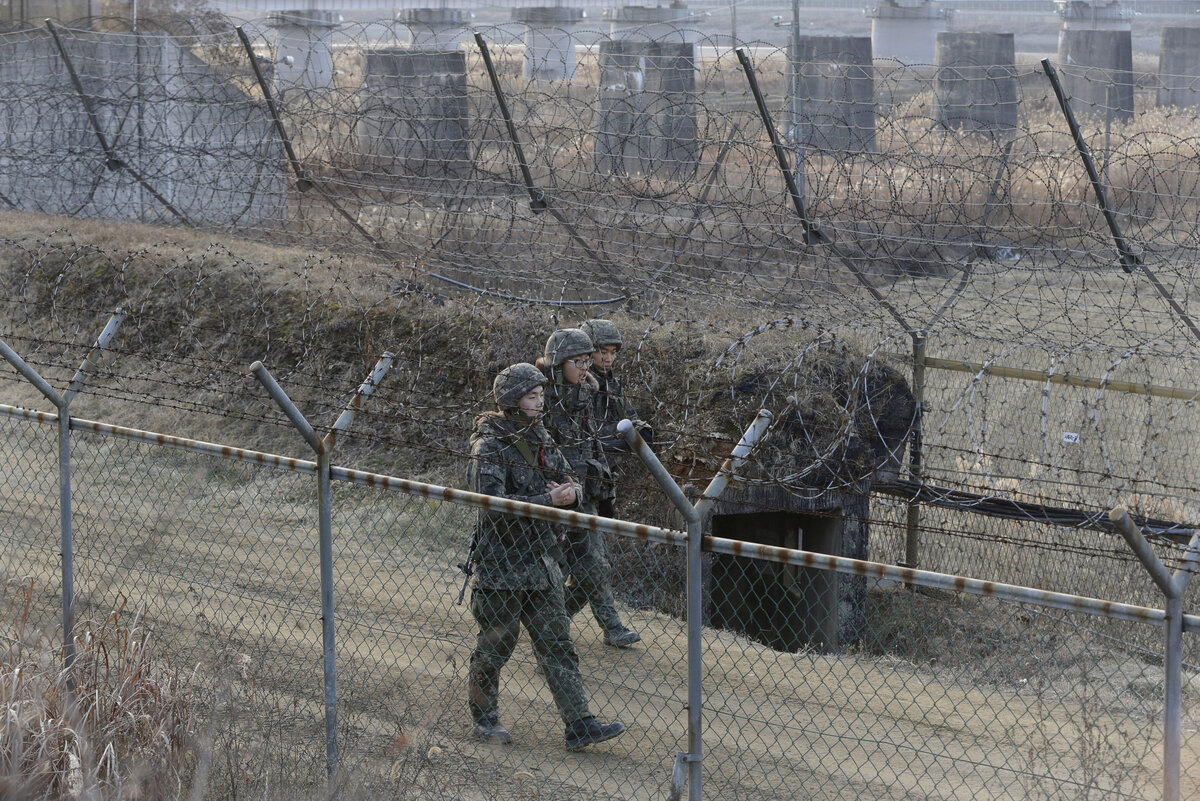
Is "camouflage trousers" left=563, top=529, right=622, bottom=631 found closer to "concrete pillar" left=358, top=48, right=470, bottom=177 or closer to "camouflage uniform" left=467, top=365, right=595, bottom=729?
"camouflage uniform" left=467, top=365, right=595, bottom=729

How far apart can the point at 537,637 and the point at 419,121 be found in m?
5.99

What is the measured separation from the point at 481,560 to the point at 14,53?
1298 cm

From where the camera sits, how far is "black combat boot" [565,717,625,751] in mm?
4969

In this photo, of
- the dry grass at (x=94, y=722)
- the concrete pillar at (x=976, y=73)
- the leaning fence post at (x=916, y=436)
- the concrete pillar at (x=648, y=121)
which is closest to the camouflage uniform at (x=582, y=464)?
the dry grass at (x=94, y=722)

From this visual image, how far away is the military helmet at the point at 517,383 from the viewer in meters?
5.01

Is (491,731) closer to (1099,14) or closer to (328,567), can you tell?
(328,567)

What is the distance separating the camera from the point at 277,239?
12.3m

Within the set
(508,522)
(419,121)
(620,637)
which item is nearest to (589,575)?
(620,637)

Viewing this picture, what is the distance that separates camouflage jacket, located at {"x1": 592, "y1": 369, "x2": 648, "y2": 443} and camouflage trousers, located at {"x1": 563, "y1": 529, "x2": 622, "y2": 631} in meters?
0.53

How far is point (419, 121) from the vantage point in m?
9.90

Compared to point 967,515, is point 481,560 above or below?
above

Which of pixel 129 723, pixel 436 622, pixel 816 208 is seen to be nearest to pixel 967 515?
pixel 816 208

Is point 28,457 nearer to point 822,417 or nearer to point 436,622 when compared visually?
point 436,622

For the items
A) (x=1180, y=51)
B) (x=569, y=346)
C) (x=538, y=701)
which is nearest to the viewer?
(x=538, y=701)
